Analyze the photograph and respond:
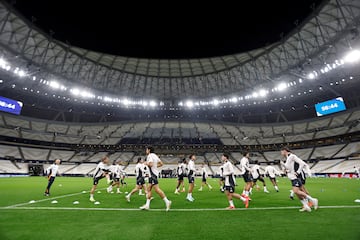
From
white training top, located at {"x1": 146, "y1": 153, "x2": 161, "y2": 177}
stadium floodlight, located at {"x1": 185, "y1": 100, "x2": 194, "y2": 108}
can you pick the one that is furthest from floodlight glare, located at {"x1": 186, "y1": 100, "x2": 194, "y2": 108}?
white training top, located at {"x1": 146, "y1": 153, "x2": 161, "y2": 177}

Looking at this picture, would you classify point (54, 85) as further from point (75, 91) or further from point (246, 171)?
point (246, 171)

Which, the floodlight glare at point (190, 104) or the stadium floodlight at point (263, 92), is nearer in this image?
the stadium floodlight at point (263, 92)

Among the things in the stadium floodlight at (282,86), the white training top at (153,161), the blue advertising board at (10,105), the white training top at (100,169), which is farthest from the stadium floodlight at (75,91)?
the white training top at (153,161)

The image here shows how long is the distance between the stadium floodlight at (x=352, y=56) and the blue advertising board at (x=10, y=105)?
224ft

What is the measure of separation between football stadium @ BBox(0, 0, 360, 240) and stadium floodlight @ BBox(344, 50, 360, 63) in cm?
30

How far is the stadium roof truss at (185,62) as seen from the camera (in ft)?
99.3

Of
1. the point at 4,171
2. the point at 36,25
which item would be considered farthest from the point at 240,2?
the point at 4,171

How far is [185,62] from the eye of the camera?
4497 centimetres

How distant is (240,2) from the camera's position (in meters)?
3.45

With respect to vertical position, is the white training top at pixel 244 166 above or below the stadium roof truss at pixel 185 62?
below

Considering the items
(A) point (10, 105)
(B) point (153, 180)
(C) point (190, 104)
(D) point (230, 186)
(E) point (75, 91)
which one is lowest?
(D) point (230, 186)

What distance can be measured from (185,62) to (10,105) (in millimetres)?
41845

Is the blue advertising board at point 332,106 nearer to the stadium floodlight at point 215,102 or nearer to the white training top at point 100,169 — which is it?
the stadium floodlight at point 215,102

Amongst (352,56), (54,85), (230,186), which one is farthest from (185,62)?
(230,186)
